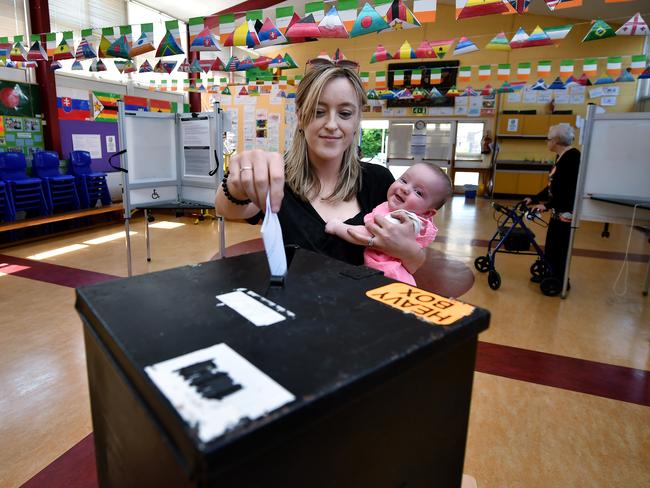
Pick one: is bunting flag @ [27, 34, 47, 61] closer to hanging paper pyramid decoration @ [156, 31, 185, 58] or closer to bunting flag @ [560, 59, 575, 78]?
hanging paper pyramid decoration @ [156, 31, 185, 58]

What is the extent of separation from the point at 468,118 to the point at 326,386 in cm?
1239

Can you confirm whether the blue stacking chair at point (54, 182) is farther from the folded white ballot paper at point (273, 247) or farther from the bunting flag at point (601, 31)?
the bunting flag at point (601, 31)

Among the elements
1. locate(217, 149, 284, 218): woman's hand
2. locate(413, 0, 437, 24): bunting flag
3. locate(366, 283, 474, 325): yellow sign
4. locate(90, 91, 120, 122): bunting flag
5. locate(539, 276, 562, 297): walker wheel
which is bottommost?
locate(539, 276, 562, 297): walker wheel

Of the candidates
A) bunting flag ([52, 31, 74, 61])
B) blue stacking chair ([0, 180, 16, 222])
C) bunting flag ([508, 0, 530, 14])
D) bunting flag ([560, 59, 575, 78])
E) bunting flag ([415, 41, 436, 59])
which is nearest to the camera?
bunting flag ([508, 0, 530, 14])

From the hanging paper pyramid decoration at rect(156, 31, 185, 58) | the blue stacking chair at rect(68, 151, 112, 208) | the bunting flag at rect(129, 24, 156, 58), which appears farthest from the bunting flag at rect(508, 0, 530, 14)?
the blue stacking chair at rect(68, 151, 112, 208)

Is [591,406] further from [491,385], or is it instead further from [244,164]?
[244,164]

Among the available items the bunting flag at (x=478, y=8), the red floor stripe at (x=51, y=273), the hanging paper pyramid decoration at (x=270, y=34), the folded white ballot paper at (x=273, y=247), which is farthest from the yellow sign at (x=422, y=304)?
the hanging paper pyramid decoration at (x=270, y=34)

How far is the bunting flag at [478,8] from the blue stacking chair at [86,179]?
17.8 ft

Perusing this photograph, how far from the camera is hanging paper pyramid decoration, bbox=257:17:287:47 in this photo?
3.89 m

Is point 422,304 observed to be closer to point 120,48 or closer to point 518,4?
point 518,4

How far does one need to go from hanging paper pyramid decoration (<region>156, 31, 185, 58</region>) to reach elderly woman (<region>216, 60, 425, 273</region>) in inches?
149

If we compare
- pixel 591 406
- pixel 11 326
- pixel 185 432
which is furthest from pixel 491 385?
pixel 11 326

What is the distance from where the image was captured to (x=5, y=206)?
4883mm

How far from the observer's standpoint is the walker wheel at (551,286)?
3.69 meters
